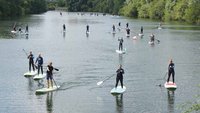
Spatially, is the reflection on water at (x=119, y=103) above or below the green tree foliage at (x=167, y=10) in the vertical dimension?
below

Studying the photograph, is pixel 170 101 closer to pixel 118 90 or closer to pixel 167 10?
pixel 118 90

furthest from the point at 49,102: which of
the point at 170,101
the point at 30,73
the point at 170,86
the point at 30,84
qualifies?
the point at 30,73

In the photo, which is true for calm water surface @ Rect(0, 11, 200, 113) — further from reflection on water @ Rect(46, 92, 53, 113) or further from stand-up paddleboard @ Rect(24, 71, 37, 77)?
stand-up paddleboard @ Rect(24, 71, 37, 77)

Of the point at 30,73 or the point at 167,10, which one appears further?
the point at 167,10

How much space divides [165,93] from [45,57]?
23148 mm

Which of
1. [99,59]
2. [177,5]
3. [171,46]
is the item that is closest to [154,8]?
[177,5]

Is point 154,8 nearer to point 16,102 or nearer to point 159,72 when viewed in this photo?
point 159,72

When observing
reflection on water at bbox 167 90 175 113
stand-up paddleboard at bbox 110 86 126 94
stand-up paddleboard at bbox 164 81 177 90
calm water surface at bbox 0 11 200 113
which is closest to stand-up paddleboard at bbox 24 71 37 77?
calm water surface at bbox 0 11 200 113

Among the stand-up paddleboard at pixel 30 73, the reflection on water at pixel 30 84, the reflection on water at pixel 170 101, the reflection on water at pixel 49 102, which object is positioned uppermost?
the stand-up paddleboard at pixel 30 73

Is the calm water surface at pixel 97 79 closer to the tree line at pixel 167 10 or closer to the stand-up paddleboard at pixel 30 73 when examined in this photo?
the stand-up paddleboard at pixel 30 73

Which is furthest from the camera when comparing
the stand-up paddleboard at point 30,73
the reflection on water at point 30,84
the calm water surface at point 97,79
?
the stand-up paddleboard at point 30,73

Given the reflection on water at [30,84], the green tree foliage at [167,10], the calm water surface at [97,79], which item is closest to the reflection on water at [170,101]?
the calm water surface at [97,79]

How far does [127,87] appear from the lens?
3750 centimetres

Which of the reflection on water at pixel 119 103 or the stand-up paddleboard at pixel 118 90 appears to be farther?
the stand-up paddleboard at pixel 118 90
